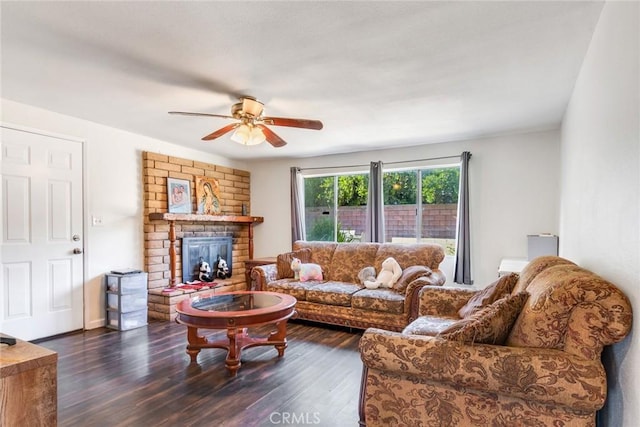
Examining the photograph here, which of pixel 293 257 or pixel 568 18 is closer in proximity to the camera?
pixel 568 18

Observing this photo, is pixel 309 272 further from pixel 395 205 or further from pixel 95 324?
pixel 95 324

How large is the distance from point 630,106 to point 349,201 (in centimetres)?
429

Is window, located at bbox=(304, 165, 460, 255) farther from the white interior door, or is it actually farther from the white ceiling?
the white interior door

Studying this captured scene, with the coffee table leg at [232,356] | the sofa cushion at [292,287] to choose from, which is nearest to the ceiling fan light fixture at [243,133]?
the coffee table leg at [232,356]

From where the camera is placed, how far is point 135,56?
2.28m

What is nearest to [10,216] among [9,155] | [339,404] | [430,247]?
[9,155]

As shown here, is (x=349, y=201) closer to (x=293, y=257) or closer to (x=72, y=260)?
(x=293, y=257)

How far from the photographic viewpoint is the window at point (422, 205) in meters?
4.74

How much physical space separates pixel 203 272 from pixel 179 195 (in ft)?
3.81

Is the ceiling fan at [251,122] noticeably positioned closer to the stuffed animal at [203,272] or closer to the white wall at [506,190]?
the white wall at [506,190]

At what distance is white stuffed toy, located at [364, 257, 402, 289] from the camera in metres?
3.89

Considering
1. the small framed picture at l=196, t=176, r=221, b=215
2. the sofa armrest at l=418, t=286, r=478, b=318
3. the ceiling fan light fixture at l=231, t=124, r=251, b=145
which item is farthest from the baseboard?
the sofa armrest at l=418, t=286, r=478, b=318

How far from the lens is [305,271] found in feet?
14.3

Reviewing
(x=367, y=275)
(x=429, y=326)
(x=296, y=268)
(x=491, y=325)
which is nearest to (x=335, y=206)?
(x=296, y=268)
